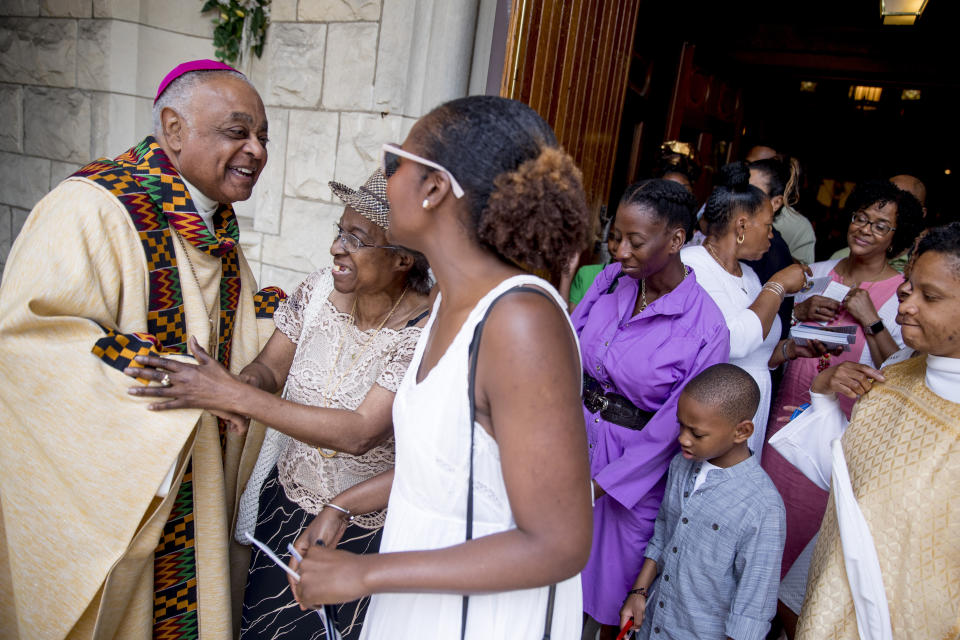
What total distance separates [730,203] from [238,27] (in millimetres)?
3237

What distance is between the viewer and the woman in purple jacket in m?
2.43

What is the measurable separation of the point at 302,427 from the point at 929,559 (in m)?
1.75

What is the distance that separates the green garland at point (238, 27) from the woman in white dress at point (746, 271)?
298cm

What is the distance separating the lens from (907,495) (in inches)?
69.8

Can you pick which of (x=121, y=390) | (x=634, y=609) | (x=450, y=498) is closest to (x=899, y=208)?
(x=634, y=609)

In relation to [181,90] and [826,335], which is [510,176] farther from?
[826,335]

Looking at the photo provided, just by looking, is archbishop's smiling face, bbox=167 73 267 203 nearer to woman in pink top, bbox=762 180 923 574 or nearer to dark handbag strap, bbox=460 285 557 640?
dark handbag strap, bbox=460 285 557 640

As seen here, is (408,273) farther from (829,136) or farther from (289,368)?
(829,136)

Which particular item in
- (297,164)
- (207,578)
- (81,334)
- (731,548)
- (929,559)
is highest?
(297,164)

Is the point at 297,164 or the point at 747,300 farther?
the point at 297,164

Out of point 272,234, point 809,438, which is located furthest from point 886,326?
point 272,234

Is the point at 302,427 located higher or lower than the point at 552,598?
higher

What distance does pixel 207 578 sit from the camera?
198cm

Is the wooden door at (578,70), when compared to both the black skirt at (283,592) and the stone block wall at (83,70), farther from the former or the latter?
the stone block wall at (83,70)
